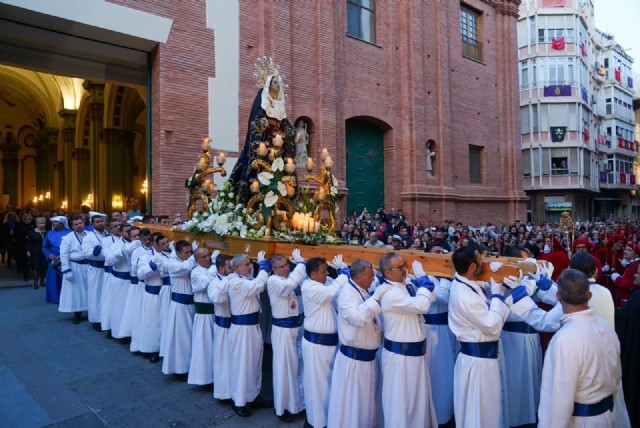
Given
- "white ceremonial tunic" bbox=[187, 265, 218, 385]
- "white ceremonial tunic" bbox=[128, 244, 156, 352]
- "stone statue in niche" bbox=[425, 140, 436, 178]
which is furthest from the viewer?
"stone statue in niche" bbox=[425, 140, 436, 178]

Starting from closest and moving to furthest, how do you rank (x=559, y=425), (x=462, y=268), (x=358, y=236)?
1. (x=559, y=425)
2. (x=462, y=268)
3. (x=358, y=236)

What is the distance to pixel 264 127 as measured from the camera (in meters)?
6.96

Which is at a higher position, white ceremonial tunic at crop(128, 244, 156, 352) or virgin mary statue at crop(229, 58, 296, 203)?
virgin mary statue at crop(229, 58, 296, 203)

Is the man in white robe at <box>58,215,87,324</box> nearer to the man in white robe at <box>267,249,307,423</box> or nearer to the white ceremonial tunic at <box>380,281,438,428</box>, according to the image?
the man in white robe at <box>267,249,307,423</box>

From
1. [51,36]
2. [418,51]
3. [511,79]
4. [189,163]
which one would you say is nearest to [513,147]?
[511,79]

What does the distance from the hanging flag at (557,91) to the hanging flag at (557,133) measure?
2.27 metres

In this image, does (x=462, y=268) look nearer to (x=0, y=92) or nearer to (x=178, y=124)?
(x=178, y=124)

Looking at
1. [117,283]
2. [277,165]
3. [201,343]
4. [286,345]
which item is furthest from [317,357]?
[117,283]

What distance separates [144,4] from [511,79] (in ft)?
57.7

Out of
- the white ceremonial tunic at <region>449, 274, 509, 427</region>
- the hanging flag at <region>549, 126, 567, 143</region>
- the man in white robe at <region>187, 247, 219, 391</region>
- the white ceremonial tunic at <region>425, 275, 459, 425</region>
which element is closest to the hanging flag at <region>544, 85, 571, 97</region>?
the hanging flag at <region>549, 126, 567, 143</region>

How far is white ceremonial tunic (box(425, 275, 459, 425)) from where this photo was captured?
15.4ft

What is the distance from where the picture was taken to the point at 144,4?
11.2 meters

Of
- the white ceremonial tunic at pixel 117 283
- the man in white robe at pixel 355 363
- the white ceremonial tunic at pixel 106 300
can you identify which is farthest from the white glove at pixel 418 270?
the white ceremonial tunic at pixel 106 300

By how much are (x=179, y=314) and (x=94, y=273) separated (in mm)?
3188
